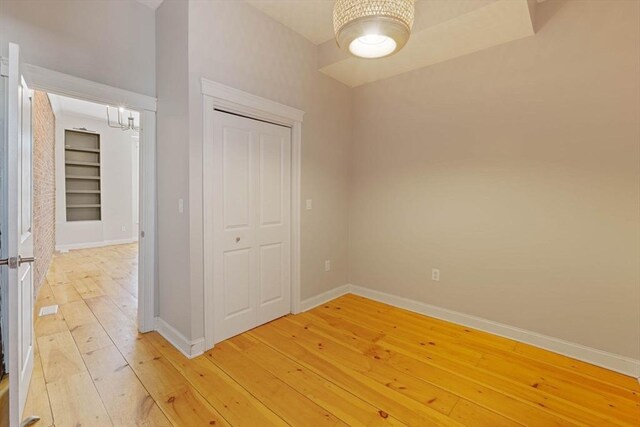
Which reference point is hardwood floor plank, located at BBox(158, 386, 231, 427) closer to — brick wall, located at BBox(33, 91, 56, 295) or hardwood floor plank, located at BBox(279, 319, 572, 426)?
hardwood floor plank, located at BBox(279, 319, 572, 426)

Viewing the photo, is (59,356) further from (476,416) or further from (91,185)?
(91,185)

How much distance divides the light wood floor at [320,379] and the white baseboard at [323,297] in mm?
278

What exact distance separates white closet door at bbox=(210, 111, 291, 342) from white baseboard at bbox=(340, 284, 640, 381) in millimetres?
572

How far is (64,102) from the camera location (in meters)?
5.43

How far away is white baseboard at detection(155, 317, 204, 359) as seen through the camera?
2.28 meters

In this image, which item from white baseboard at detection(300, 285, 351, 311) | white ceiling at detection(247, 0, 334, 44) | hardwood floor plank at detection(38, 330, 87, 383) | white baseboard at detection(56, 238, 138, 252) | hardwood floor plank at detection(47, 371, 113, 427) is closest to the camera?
hardwood floor plank at detection(47, 371, 113, 427)

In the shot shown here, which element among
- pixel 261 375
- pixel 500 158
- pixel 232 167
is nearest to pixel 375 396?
pixel 261 375

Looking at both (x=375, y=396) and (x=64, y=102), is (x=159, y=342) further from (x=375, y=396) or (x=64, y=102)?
(x=64, y=102)

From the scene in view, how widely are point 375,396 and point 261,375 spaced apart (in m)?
0.80

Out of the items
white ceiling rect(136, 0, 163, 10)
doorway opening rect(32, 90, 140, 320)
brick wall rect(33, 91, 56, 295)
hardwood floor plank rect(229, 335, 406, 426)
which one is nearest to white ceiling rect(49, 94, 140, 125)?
doorway opening rect(32, 90, 140, 320)

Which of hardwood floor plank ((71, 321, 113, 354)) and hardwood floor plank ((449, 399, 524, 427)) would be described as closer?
hardwood floor plank ((449, 399, 524, 427))

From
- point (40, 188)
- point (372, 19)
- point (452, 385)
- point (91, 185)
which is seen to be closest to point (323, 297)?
point (452, 385)

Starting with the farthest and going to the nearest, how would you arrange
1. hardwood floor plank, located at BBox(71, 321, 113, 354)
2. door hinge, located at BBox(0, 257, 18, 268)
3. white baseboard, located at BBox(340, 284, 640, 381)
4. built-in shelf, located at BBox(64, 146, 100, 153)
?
built-in shelf, located at BBox(64, 146, 100, 153), hardwood floor plank, located at BBox(71, 321, 113, 354), white baseboard, located at BBox(340, 284, 640, 381), door hinge, located at BBox(0, 257, 18, 268)

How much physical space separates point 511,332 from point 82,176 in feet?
27.8
